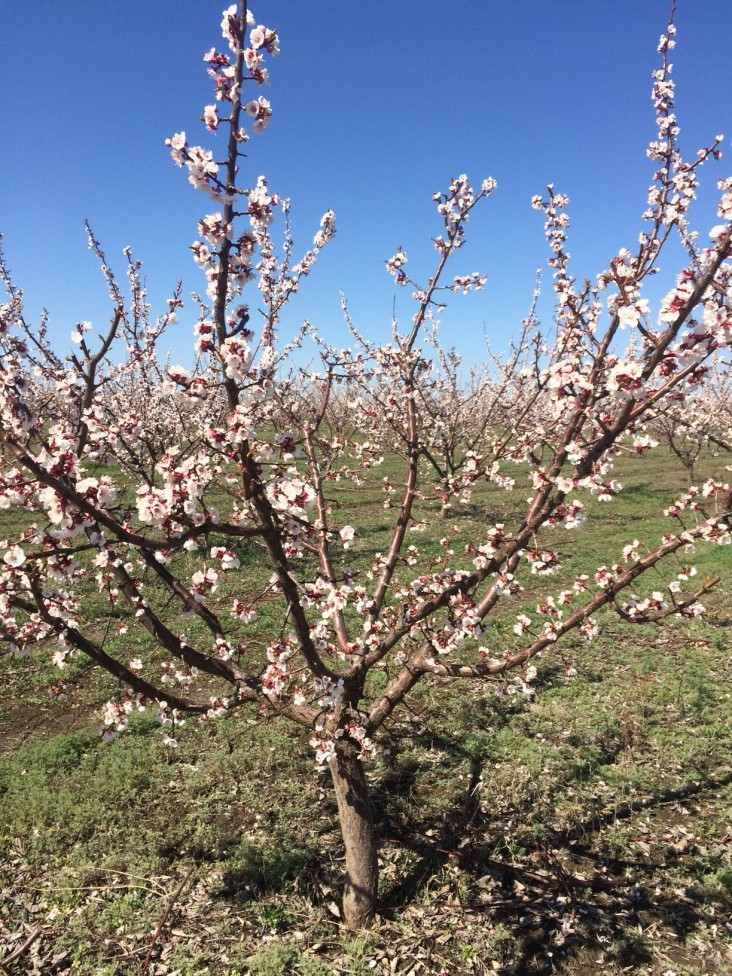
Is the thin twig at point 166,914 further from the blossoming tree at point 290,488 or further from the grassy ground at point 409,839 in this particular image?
the blossoming tree at point 290,488

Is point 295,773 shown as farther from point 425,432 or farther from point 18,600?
point 425,432

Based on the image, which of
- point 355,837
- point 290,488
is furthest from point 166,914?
point 290,488

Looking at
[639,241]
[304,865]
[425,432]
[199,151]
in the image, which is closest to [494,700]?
[304,865]

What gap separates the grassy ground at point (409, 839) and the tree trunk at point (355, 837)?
169mm

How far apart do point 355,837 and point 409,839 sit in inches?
35.9

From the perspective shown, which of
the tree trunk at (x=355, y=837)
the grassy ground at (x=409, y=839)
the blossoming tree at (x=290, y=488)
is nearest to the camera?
the blossoming tree at (x=290, y=488)

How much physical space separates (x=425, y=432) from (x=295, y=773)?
50.1ft

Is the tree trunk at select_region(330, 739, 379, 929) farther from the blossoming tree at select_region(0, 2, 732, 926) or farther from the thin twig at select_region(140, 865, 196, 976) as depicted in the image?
the thin twig at select_region(140, 865, 196, 976)

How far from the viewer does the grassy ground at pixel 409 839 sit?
12.3 ft

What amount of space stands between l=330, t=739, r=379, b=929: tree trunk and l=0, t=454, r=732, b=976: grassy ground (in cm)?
17

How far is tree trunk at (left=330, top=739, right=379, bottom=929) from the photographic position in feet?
13.0

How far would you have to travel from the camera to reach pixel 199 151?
2.70 metres

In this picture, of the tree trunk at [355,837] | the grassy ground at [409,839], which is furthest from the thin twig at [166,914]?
the tree trunk at [355,837]

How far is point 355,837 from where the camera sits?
4.03 metres
